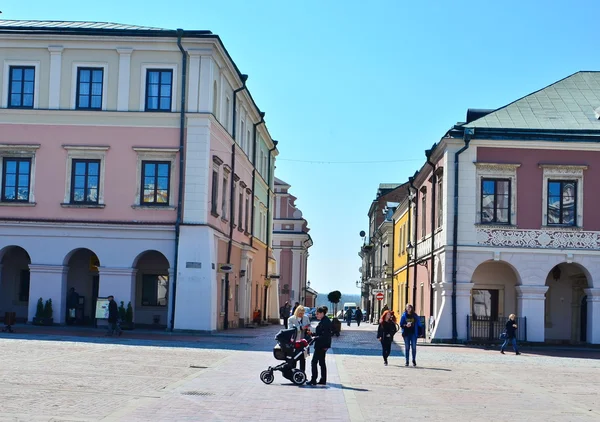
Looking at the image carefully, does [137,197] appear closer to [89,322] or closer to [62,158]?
[62,158]

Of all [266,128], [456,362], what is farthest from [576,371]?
[266,128]

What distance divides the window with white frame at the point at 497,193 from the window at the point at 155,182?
12.2m

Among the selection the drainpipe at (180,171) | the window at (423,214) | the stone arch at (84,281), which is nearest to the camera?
the drainpipe at (180,171)

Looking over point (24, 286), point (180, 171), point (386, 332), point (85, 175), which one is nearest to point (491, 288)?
point (180, 171)

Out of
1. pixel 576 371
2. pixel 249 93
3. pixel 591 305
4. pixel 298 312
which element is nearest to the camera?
pixel 298 312

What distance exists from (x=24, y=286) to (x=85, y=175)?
630cm

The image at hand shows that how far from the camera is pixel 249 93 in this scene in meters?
44.4

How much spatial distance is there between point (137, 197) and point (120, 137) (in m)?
2.48

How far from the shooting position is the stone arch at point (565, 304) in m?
36.6

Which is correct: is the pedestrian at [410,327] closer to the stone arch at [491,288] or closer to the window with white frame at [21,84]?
the stone arch at [491,288]

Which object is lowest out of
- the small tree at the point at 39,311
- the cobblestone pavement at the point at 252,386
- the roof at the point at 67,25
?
the cobblestone pavement at the point at 252,386

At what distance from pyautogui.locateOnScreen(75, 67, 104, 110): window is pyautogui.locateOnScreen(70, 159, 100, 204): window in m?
2.28

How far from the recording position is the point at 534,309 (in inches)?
1345

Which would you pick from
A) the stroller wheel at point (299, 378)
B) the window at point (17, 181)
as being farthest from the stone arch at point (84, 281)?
the stroller wheel at point (299, 378)
